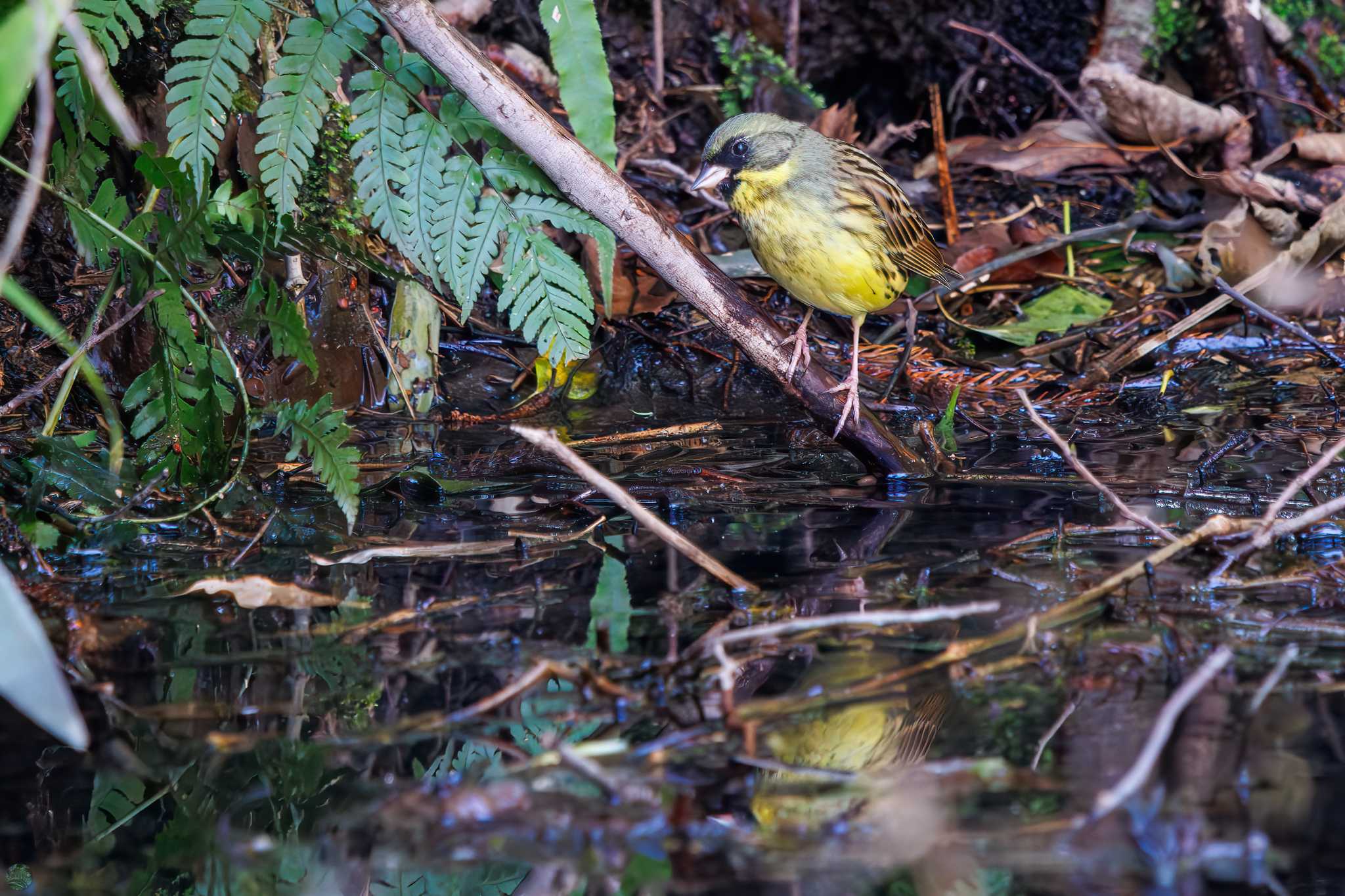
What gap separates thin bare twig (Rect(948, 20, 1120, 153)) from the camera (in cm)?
636

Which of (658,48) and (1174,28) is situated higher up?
(658,48)

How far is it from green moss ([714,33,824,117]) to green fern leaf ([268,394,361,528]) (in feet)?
12.3

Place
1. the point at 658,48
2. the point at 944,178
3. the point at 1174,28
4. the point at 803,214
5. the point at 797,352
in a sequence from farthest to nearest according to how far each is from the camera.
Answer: the point at 1174,28
the point at 658,48
the point at 944,178
the point at 803,214
the point at 797,352

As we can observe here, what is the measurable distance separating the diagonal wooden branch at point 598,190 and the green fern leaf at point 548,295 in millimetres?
187

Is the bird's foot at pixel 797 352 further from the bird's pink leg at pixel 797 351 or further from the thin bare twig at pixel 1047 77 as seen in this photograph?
the thin bare twig at pixel 1047 77

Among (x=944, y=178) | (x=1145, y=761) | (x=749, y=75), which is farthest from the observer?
(x=749, y=75)

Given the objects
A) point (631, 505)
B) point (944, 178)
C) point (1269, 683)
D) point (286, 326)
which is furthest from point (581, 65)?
point (944, 178)

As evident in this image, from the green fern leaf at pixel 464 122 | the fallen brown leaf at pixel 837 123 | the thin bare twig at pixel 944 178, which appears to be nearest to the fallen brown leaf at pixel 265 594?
the green fern leaf at pixel 464 122

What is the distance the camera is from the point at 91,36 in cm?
339

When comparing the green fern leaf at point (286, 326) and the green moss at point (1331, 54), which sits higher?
the green moss at point (1331, 54)

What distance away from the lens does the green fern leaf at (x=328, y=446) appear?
3.04 metres

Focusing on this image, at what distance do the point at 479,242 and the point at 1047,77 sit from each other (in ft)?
12.8

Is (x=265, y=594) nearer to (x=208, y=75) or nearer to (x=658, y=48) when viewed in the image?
(x=208, y=75)

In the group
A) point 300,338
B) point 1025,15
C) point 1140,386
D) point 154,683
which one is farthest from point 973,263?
point 154,683
